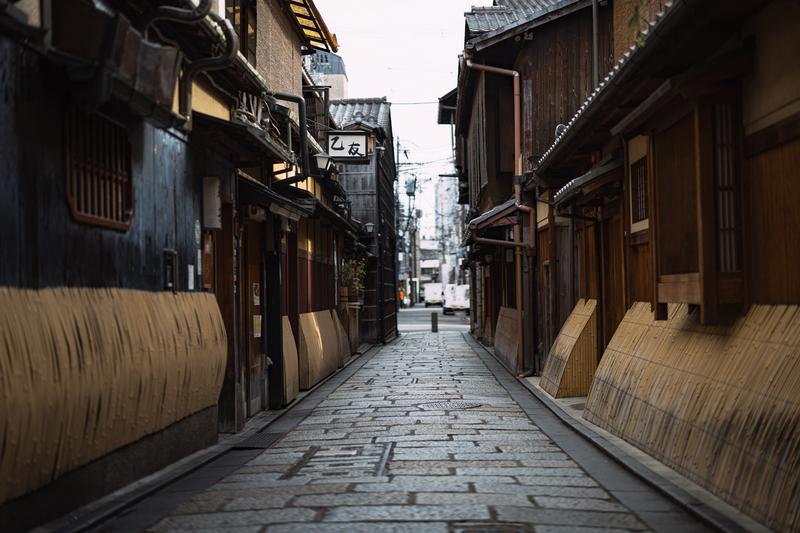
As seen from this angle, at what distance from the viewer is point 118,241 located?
10.0 metres

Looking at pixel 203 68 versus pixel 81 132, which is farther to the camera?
pixel 203 68

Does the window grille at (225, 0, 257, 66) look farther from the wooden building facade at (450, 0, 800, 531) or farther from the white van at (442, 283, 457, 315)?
the white van at (442, 283, 457, 315)

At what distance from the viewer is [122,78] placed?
8.47m

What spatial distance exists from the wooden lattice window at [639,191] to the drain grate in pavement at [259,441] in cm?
636

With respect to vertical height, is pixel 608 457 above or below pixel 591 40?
below

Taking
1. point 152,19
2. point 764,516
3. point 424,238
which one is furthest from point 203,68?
point 424,238

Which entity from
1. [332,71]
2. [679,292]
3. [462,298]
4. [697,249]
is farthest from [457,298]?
[697,249]

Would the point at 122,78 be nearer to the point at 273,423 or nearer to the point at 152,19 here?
the point at 152,19

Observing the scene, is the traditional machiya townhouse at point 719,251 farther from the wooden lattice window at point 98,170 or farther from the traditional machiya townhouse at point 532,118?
the traditional machiya townhouse at point 532,118

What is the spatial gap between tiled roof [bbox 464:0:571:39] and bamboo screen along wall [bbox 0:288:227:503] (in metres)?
17.7

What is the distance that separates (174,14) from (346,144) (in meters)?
18.2

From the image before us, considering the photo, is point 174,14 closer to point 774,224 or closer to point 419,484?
point 419,484

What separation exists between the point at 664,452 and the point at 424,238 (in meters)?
156

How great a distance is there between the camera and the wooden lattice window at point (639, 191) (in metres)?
14.1
